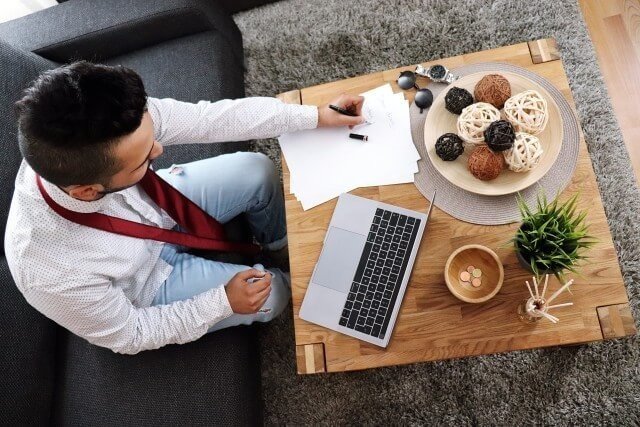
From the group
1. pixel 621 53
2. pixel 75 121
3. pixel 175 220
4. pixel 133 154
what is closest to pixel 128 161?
pixel 133 154

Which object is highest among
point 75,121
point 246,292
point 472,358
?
point 75,121

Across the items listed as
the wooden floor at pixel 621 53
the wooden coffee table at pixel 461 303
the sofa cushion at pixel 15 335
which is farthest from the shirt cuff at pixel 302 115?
the wooden floor at pixel 621 53

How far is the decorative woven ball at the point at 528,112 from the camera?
3.40 ft

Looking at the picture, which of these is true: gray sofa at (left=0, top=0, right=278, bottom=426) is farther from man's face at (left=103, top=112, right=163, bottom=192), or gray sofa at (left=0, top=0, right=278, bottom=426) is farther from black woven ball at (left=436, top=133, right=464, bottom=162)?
black woven ball at (left=436, top=133, right=464, bottom=162)

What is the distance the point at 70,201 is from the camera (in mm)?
968

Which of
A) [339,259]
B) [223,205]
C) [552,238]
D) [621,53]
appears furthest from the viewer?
[621,53]

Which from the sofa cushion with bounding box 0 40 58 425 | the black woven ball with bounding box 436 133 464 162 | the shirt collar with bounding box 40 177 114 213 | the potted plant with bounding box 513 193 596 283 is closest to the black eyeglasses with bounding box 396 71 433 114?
the black woven ball with bounding box 436 133 464 162

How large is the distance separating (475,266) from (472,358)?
1.94ft

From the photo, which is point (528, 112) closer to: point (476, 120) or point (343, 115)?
point (476, 120)

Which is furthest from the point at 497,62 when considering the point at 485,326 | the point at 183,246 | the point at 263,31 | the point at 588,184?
the point at 263,31

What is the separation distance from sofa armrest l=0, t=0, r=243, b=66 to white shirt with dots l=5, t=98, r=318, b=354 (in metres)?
0.53

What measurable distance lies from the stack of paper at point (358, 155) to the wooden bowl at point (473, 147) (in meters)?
0.06

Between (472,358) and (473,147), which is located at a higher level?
(473,147)

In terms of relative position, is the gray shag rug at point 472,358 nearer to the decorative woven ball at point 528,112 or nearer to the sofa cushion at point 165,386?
the sofa cushion at point 165,386
